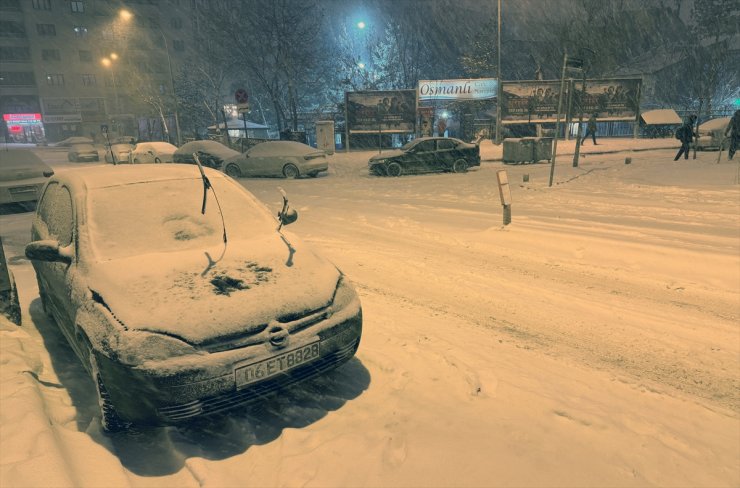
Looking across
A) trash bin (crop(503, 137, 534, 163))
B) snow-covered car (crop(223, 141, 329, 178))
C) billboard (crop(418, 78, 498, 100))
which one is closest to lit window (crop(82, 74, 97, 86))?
billboard (crop(418, 78, 498, 100))

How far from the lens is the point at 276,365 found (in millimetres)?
3049

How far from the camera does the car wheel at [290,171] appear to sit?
17.6 m

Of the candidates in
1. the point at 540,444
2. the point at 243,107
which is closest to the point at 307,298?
the point at 540,444

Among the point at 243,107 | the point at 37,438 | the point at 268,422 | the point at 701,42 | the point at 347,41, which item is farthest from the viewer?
the point at 347,41

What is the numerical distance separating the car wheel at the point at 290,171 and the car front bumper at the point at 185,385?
15063 mm

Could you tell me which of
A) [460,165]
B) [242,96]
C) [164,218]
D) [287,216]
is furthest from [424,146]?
[164,218]

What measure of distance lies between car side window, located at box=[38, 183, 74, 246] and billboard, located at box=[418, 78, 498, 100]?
29735 millimetres

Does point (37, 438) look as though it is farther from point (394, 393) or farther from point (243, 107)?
point (243, 107)

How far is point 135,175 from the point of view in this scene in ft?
14.2

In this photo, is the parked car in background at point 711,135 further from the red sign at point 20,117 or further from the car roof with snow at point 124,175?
the red sign at point 20,117

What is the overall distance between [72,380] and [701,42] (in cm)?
6641

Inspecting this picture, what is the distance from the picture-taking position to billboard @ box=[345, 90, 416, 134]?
29.5 meters

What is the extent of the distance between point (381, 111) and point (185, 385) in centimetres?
2864

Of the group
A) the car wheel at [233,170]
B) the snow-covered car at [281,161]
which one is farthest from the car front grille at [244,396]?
the car wheel at [233,170]
